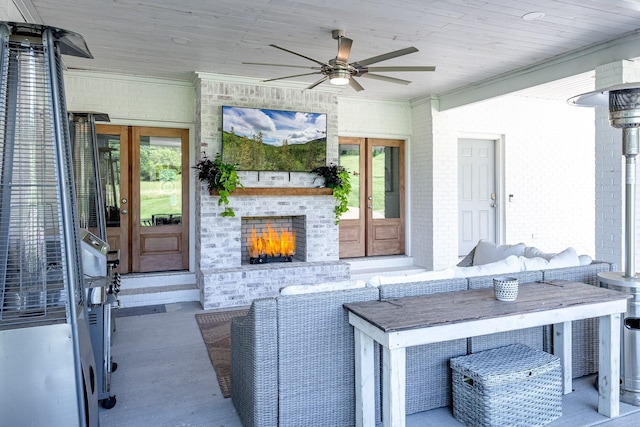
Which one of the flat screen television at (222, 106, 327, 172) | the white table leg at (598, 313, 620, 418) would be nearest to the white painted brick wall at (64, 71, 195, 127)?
the flat screen television at (222, 106, 327, 172)

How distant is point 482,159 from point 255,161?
390cm

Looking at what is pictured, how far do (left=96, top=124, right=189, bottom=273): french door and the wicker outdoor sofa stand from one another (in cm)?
352

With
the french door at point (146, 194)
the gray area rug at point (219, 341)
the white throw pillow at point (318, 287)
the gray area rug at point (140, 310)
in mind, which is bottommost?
the gray area rug at point (219, 341)

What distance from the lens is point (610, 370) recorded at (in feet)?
8.50

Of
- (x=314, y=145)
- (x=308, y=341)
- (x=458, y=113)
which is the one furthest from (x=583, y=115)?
(x=308, y=341)

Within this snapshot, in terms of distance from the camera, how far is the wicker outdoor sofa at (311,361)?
2293 millimetres

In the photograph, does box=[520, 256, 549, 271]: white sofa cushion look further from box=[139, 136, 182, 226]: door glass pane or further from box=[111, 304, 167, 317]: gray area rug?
box=[139, 136, 182, 226]: door glass pane

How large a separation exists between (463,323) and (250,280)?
139 inches

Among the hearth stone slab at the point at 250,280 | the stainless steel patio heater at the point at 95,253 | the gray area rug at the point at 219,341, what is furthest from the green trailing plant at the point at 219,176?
the gray area rug at the point at 219,341

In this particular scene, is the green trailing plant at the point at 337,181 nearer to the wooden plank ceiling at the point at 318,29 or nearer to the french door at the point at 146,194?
the wooden plank ceiling at the point at 318,29

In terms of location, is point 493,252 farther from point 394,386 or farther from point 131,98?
point 131,98

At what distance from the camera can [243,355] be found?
2494 mm

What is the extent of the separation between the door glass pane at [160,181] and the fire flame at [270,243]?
106cm

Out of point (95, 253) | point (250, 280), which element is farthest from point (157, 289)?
point (95, 253)
